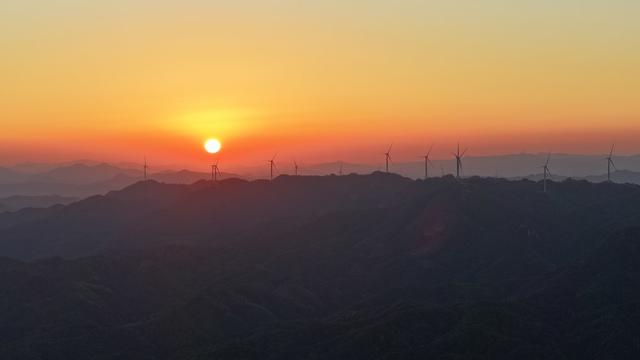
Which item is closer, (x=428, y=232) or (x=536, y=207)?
(x=428, y=232)

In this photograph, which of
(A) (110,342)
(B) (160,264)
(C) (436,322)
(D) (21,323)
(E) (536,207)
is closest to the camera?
(C) (436,322)

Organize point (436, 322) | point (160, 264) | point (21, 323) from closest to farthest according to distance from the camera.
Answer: point (436, 322), point (21, 323), point (160, 264)

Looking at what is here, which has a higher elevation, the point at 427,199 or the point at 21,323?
the point at 427,199

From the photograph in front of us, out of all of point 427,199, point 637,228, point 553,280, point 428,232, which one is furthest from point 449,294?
point 427,199

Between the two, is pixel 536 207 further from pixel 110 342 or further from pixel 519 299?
pixel 110 342

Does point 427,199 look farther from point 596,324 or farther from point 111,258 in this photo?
point 596,324

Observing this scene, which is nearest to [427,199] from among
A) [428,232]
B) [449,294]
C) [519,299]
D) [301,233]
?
[428,232]
